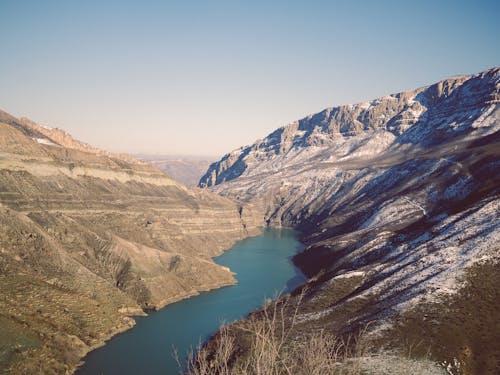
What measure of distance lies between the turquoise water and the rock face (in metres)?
2.57

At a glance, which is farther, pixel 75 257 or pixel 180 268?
pixel 180 268

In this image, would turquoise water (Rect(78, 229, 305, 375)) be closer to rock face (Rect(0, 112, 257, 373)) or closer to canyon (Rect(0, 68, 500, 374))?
canyon (Rect(0, 68, 500, 374))

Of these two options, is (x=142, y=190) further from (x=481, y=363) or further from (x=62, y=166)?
(x=481, y=363)

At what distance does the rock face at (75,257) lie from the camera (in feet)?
168

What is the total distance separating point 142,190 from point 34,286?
7600cm

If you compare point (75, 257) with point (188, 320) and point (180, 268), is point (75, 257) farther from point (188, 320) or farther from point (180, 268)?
point (188, 320)

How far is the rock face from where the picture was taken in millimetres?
51312

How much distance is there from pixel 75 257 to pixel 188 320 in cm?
2291

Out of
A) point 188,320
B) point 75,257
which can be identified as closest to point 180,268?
point 188,320

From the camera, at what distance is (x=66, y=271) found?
6688 centimetres

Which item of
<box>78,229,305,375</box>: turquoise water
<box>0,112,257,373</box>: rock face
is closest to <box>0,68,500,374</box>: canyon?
<box>0,112,257,373</box>: rock face

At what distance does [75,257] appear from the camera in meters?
73.1

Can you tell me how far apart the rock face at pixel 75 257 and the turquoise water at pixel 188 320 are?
2.57m

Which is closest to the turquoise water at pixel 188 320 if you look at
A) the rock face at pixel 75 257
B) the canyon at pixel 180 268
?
the canyon at pixel 180 268
